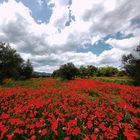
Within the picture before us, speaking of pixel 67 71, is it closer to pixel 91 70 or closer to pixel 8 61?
pixel 8 61

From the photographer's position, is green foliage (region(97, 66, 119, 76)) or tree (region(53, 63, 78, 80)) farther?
green foliage (region(97, 66, 119, 76))

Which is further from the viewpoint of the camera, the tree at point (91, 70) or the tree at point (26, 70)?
the tree at point (91, 70)

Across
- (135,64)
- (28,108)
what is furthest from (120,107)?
(135,64)

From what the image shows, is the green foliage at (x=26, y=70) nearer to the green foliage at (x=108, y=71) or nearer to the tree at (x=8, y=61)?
the tree at (x=8, y=61)

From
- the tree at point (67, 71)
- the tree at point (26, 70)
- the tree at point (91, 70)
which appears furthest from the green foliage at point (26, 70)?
the tree at point (91, 70)

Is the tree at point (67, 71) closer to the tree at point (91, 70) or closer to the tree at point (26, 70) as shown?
the tree at point (26, 70)

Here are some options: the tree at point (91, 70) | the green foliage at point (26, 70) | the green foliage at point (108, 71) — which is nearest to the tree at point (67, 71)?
the green foliage at point (26, 70)

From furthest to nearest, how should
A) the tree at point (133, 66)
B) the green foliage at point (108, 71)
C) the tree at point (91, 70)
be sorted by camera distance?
the tree at point (91, 70) < the green foliage at point (108, 71) < the tree at point (133, 66)

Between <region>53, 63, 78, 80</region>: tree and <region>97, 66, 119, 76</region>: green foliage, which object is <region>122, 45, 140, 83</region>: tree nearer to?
<region>53, 63, 78, 80</region>: tree

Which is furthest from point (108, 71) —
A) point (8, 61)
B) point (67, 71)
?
point (8, 61)

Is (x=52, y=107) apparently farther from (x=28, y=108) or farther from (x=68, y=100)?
(x=68, y=100)

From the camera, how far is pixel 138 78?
28.3m

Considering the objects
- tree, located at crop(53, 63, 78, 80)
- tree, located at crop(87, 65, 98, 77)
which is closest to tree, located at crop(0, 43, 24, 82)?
tree, located at crop(53, 63, 78, 80)

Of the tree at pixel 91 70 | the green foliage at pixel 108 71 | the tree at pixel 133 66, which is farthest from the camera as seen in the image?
the tree at pixel 91 70
